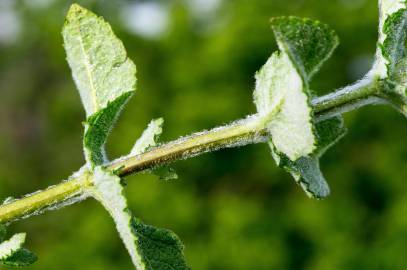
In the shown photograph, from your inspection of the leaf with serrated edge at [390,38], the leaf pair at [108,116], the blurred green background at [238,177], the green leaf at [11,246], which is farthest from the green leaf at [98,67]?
the blurred green background at [238,177]

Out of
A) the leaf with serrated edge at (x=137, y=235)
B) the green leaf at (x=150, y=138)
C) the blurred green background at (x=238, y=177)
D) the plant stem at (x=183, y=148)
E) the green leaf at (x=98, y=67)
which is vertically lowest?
the leaf with serrated edge at (x=137, y=235)

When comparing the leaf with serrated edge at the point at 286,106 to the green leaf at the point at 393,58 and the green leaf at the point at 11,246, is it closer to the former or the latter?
the green leaf at the point at 393,58

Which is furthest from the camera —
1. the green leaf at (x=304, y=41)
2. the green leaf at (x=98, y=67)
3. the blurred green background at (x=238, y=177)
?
the blurred green background at (x=238, y=177)

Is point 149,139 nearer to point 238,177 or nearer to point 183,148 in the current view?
point 183,148

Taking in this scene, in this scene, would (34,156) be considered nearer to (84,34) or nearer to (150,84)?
(150,84)

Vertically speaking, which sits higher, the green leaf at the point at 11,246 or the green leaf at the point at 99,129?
the green leaf at the point at 99,129

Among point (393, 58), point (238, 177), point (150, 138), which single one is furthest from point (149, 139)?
point (238, 177)

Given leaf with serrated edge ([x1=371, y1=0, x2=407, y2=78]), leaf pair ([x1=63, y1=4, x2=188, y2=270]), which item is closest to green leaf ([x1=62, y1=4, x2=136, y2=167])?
leaf pair ([x1=63, y1=4, x2=188, y2=270])
